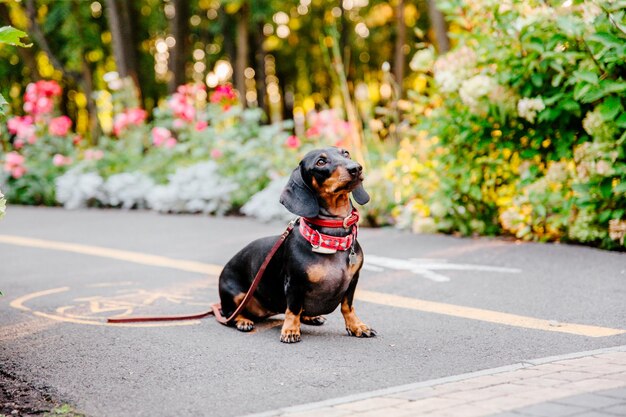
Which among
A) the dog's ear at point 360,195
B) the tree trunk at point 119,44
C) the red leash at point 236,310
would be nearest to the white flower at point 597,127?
the dog's ear at point 360,195

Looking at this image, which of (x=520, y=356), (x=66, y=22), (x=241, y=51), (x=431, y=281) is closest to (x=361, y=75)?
(x=241, y=51)

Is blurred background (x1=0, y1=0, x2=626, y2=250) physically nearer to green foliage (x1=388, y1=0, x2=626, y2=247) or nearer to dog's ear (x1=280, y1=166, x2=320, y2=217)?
green foliage (x1=388, y1=0, x2=626, y2=247)

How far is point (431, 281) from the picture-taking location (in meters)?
7.42

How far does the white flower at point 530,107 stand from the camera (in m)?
8.34

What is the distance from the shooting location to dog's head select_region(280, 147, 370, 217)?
16.0ft

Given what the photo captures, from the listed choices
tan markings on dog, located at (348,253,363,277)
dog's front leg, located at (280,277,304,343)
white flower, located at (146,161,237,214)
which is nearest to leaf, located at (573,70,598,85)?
tan markings on dog, located at (348,253,363,277)

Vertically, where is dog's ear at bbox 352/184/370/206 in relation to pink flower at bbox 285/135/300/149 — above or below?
below

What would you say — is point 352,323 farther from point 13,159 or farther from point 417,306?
point 13,159

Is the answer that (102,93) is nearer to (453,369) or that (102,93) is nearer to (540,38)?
(540,38)

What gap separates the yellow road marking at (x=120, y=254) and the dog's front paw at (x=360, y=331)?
320 centimetres

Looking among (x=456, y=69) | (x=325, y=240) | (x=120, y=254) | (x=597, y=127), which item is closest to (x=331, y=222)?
(x=325, y=240)

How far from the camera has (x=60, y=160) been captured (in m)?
17.4

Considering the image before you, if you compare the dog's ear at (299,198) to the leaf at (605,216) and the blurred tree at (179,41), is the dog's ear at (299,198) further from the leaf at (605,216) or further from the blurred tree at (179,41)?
the blurred tree at (179,41)

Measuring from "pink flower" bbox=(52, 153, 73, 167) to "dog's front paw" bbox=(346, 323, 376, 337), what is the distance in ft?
44.1
